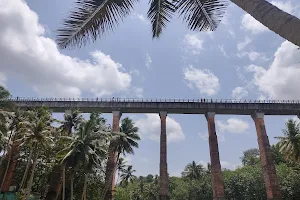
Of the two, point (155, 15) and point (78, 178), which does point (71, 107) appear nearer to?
point (78, 178)

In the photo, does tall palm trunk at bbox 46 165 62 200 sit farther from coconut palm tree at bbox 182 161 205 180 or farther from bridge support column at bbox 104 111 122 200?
coconut palm tree at bbox 182 161 205 180

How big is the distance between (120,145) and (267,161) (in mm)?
16361

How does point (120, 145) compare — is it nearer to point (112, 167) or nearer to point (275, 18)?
point (112, 167)

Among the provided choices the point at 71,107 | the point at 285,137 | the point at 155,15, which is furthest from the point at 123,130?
the point at 155,15

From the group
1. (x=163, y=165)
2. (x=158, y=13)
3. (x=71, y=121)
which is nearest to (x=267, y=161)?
(x=163, y=165)

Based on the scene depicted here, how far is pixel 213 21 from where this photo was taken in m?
5.36

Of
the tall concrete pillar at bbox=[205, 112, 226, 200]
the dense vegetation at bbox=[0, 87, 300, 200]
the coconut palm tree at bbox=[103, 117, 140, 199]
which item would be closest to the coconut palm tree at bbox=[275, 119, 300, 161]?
the dense vegetation at bbox=[0, 87, 300, 200]

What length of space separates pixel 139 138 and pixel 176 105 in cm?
603

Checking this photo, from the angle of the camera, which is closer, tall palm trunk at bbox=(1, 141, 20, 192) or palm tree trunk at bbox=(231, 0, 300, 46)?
palm tree trunk at bbox=(231, 0, 300, 46)

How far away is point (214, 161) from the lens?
30.4 metres

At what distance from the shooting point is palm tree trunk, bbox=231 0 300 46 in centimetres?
273

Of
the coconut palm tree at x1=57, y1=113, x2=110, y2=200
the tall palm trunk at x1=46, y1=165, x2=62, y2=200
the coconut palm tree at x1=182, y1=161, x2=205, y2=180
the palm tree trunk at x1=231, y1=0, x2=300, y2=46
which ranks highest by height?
the coconut palm tree at x1=182, y1=161, x2=205, y2=180

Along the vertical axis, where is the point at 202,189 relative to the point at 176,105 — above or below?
below

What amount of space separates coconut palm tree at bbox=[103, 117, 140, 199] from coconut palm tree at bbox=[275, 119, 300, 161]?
17.0 m
